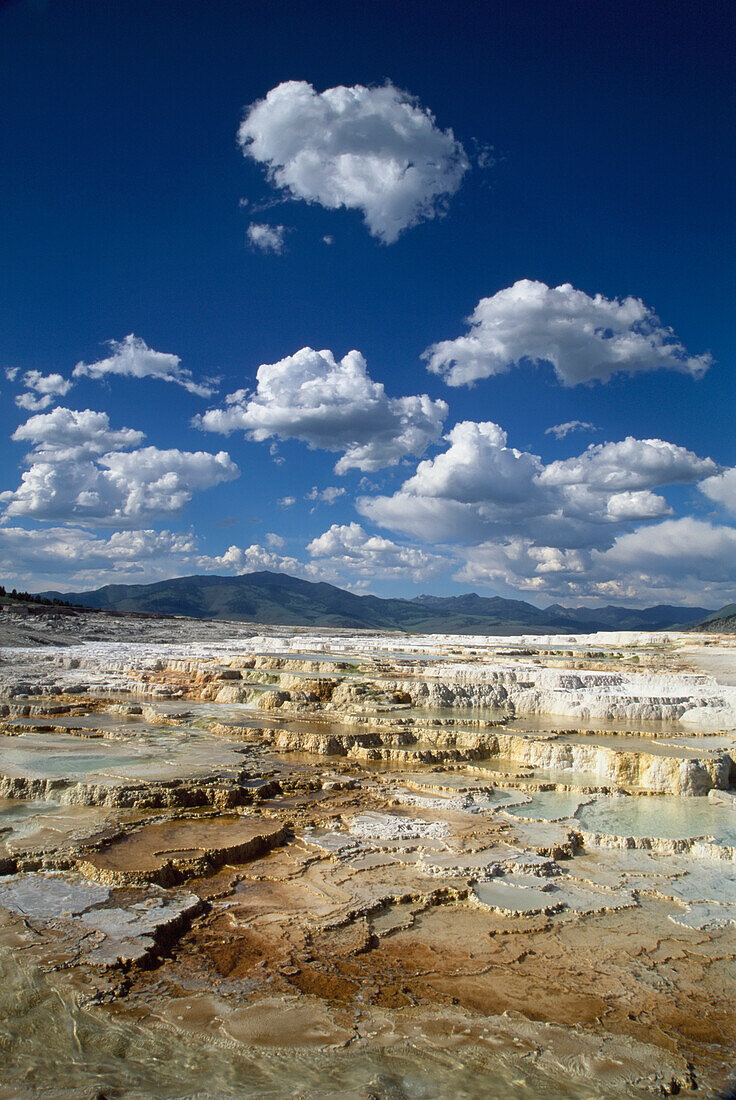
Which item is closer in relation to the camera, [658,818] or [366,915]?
[366,915]

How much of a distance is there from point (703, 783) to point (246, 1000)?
33.8 ft

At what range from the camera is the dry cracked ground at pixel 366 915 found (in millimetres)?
4590

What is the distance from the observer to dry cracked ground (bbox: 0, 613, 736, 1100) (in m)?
4.59

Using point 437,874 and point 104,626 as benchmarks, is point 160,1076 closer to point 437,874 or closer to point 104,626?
point 437,874

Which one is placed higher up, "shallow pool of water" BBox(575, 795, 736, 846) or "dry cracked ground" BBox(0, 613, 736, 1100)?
"dry cracked ground" BBox(0, 613, 736, 1100)

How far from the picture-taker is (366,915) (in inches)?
274

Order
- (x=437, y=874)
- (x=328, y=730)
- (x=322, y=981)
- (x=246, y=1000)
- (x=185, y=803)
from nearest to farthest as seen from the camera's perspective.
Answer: (x=246, y=1000), (x=322, y=981), (x=437, y=874), (x=185, y=803), (x=328, y=730)

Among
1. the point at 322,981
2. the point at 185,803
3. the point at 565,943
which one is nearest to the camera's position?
the point at 322,981

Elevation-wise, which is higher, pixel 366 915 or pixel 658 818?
pixel 366 915

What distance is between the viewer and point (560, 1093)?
171 inches

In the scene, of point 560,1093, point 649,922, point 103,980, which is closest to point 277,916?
point 103,980

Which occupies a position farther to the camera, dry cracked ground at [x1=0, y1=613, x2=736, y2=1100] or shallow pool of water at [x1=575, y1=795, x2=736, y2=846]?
shallow pool of water at [x1=575, y1=795, x2=736, y2=846]

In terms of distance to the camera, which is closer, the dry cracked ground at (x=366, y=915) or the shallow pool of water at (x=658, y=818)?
the dry cracked ground at (x=366, y=915)

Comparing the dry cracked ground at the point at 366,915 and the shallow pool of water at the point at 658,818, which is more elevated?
the dry cracked ground at the point at 366,915
